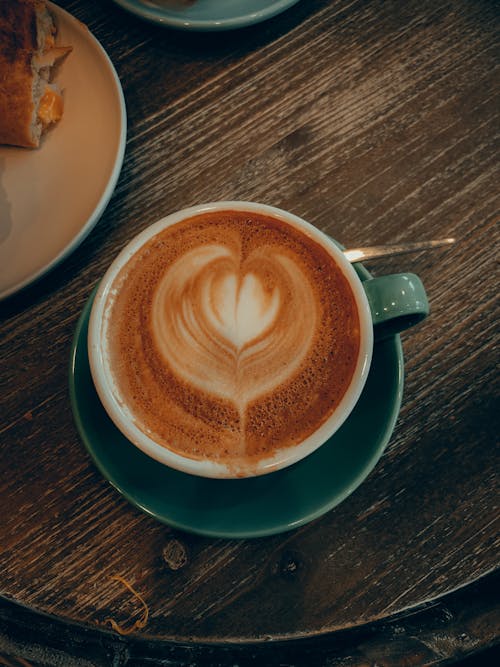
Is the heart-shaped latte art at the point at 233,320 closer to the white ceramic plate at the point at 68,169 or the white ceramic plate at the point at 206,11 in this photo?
the white ceramic plate at the point at 68,169

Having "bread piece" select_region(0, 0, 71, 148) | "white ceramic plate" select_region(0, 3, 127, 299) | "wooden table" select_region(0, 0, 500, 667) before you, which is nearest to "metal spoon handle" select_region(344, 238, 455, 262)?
"wooden table" select_region(0, 0, 500, 667)

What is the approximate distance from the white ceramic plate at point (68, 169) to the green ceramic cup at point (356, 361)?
13 cm

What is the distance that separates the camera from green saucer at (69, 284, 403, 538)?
672 mm

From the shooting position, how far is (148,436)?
2.05 ft

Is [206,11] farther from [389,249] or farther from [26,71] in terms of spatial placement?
[389,249]

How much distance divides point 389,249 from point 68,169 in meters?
0.47

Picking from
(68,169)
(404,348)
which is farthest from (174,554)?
(68,169)

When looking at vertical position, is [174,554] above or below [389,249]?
below

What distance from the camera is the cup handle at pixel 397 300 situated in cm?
63

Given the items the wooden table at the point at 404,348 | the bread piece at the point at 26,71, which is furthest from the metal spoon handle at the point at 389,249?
the bread piece at the point at 26,71

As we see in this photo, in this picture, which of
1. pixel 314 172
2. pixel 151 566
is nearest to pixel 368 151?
pixel 314 172

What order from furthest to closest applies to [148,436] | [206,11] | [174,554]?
[206,11] < [174,554] < [148,436]

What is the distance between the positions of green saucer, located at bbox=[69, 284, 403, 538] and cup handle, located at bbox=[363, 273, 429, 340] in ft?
0.27

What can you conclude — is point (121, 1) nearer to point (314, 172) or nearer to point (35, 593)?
point (314, 172)
